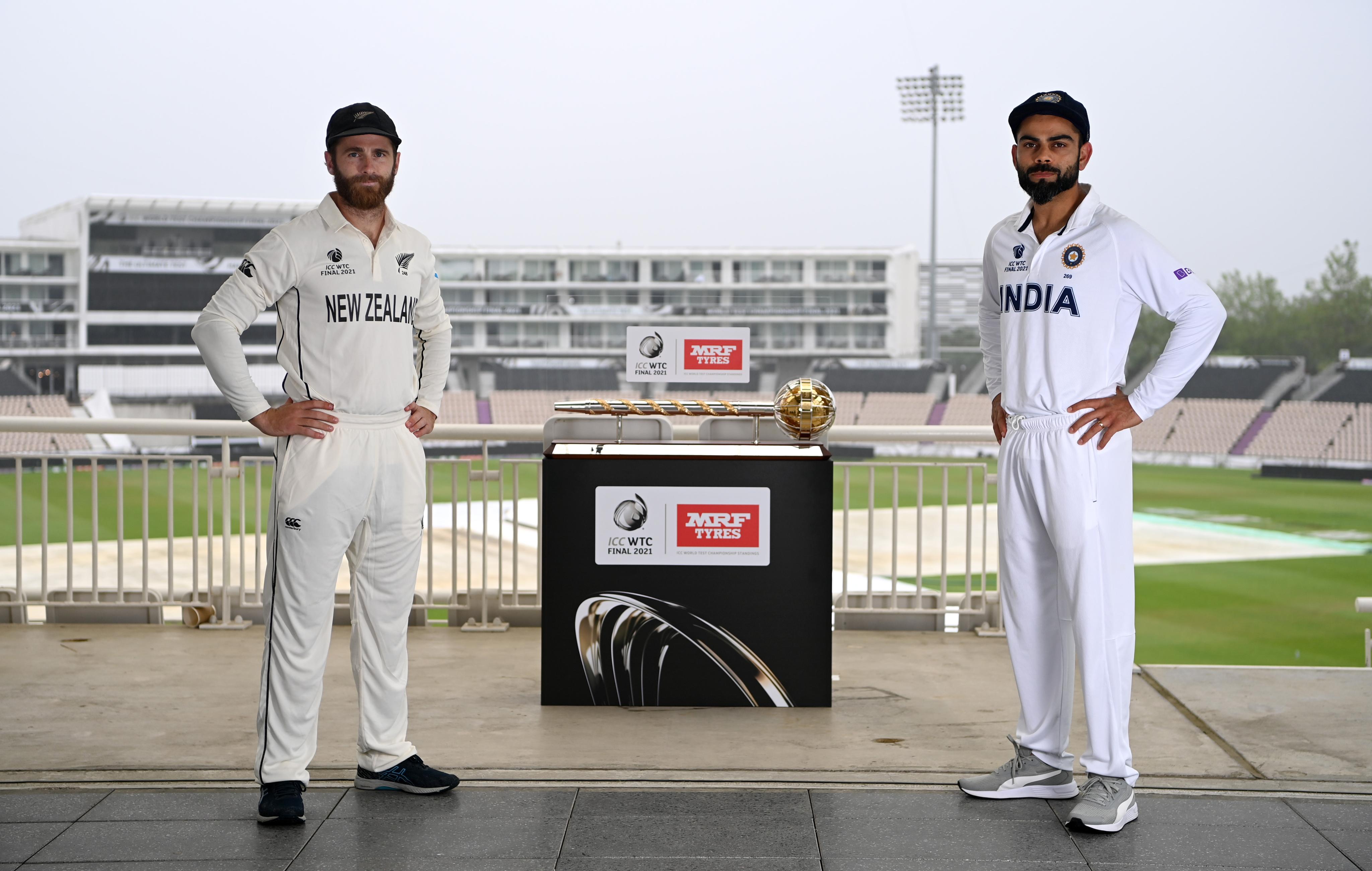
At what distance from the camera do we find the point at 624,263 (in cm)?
8062

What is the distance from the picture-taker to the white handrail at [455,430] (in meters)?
4.48

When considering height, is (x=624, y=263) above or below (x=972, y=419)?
above

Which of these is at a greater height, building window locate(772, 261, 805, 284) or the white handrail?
building window locate(772, 261, 805, 284)

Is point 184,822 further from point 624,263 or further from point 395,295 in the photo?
point 624,263

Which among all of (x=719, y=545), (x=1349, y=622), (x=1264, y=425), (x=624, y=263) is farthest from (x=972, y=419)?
(x=719, y=545)

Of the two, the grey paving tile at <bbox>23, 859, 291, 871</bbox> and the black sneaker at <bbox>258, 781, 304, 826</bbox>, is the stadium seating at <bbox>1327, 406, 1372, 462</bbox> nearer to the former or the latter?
the black sneaker at <bbox>258, 781, 304, 826</bbox>

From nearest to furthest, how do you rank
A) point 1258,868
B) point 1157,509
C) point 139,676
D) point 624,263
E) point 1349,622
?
point 1258,868 → point 139,676 → point 1349,622 → point 1157,509 → point 624,263

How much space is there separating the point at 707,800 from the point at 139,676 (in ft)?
7.48

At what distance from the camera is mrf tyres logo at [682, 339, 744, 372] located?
3594 mm

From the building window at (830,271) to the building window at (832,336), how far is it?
3.26 metres

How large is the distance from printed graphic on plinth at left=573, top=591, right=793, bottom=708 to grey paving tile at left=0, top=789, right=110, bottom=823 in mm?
1372

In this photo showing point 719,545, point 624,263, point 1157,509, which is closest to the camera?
point 719,545

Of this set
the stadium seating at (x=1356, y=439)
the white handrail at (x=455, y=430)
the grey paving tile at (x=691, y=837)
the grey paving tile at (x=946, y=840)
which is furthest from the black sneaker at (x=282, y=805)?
the stadium seating at (x=1356, y=439)

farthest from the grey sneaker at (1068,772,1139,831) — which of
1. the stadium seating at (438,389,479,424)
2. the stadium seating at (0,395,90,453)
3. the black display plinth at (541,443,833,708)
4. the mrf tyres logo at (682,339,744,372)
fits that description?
the stadium seating at (438,389,479,424)
